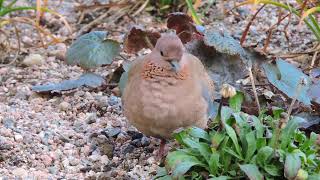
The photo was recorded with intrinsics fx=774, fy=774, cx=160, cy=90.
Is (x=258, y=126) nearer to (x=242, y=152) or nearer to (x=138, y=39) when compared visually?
(x=242, y=152)

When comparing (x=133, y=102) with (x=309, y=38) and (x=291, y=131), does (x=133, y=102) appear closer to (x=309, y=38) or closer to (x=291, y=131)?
(x=291, y=131)

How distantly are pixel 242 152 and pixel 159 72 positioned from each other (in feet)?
1.66

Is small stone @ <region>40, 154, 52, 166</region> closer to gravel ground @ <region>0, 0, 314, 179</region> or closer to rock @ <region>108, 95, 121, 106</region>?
gravel ground @ <region>0, 0, 314, 179</region>

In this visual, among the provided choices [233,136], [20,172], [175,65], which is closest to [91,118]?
[20,172]

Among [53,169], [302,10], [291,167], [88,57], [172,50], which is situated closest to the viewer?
[291,167]

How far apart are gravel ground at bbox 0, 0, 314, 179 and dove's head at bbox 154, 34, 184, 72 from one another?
0.44 m

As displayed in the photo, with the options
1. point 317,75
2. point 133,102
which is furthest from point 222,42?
point 133,102

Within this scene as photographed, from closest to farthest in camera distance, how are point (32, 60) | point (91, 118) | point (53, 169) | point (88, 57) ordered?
point (53, 169)
point (91, 118)
point (88, 57)
point (32, 60)

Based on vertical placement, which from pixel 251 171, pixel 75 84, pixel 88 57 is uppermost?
pixel 251 171

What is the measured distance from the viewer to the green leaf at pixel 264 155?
8.03ft

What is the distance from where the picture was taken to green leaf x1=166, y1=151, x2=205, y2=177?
2447 mm

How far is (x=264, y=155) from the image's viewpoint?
2.45 metres

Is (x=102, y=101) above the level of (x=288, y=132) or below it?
below

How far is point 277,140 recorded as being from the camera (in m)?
2.45
